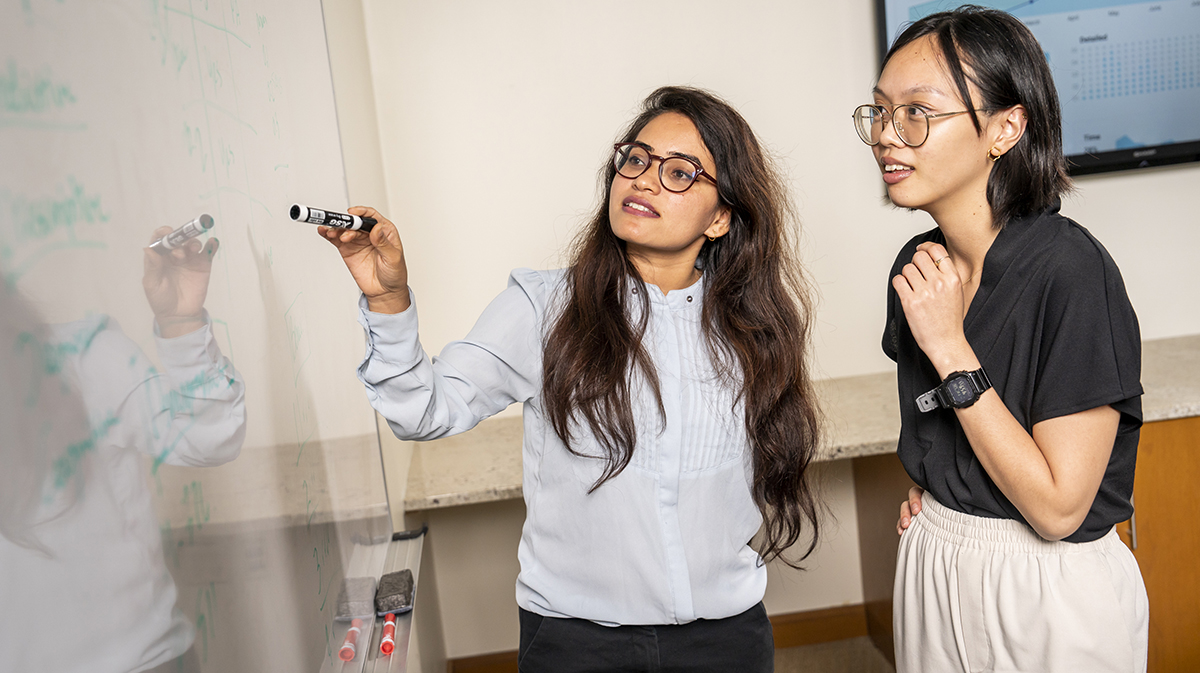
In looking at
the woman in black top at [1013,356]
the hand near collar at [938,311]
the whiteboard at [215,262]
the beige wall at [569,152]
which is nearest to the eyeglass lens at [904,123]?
the woman in black top at [1013,356]

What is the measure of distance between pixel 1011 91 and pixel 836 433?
45.0 inches

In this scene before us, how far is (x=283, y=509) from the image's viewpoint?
0.87 m

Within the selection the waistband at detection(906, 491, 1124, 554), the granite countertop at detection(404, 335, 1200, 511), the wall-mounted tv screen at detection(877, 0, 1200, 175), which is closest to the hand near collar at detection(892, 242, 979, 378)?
the waistband at detection(906, 491, 1124, 554)

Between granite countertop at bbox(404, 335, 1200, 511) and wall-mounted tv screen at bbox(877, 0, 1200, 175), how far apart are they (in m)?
0.67

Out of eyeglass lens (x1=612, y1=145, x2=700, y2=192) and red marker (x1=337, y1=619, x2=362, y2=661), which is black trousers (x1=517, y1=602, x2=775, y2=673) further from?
eyeglass lens (x1=612, y1=145, x2=700, y2=192)

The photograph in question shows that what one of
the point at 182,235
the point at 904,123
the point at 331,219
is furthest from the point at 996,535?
the point at 182,235

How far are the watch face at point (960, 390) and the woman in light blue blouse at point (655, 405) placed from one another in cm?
25

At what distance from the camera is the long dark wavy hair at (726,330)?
120cm

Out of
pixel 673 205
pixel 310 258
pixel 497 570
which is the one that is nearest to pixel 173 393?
pixel 310 258

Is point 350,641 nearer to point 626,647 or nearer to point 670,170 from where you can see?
point 626,647

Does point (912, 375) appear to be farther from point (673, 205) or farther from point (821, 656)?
point (821, 656)

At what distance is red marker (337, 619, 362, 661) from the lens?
1.11 metres

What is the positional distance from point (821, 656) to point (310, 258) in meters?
2.37

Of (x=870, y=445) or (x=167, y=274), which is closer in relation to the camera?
(x=167, y=274)
